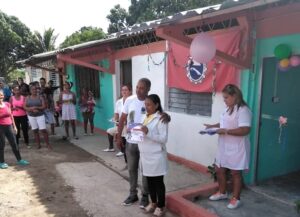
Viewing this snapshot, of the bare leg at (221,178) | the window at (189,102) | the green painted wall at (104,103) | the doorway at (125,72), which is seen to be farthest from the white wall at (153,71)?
the bare leg at (221,178)

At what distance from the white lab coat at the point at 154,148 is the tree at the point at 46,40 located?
23232 millimetres

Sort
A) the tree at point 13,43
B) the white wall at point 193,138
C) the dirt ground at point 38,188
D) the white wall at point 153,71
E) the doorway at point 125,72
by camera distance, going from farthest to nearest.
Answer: the tree at point 13,43, the doorway at point 125,72, the white wall at point 153,71, the white wall at point 193,138, the dirt ground at point 38,188

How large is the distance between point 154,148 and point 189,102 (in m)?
2.47

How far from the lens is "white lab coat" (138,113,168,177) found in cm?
345

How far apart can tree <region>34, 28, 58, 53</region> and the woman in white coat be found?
23161 mm

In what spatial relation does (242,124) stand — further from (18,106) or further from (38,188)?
(18,106)

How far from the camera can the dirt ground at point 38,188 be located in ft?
13.7

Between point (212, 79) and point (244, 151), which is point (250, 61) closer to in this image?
point (212, 79)

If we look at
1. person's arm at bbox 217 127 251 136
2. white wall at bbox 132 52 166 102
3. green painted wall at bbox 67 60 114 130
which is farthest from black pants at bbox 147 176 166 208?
green painted wall at bbox 67 60 114 130

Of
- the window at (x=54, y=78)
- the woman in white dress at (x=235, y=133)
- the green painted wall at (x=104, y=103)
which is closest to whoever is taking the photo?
the woman in white dress at (x=235, y=133)

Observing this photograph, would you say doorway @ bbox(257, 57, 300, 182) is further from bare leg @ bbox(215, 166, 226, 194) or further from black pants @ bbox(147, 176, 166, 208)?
black pants @ bbox(147, 176, 166, 208)

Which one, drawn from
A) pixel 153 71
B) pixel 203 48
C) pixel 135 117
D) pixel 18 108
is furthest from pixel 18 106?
pixel 203 48

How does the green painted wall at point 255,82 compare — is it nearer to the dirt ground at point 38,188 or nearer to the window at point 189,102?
the window at point 189,102

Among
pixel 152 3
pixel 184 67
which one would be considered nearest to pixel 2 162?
pixel 184 67
